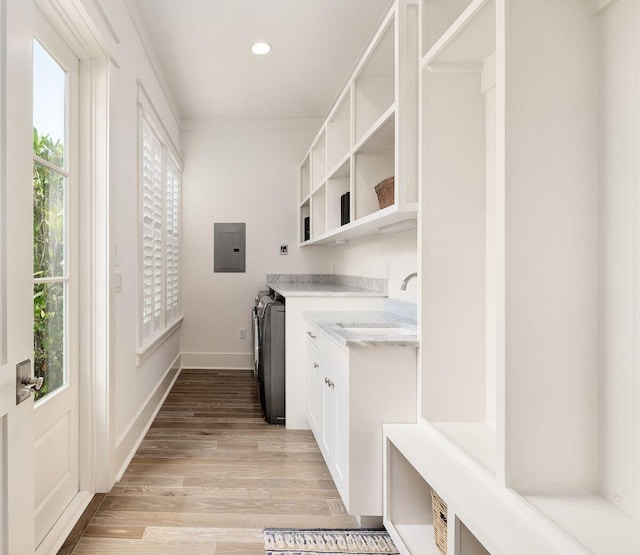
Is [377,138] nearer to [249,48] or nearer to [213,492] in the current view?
[249,48]

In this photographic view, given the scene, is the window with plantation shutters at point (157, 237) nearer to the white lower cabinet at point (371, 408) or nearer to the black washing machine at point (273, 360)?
the black washing machine at point (273, 360)

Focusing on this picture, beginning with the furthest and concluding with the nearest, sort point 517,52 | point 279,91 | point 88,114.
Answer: point 279,91 → point 88,114 → point 517,52

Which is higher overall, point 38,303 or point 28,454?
point 38,303

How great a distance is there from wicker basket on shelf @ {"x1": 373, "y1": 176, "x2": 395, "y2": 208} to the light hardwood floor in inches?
58.1

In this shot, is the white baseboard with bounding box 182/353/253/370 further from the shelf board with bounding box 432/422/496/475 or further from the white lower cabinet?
the shelf board with bounding box 432/422/496/475

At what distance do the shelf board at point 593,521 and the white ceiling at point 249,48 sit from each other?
2691mm

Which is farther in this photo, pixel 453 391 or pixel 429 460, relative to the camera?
pixel 453 391

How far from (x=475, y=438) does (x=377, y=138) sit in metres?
1.45

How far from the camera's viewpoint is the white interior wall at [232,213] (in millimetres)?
4625

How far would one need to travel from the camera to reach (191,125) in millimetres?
4566

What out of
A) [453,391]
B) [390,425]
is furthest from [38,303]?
[453,391]

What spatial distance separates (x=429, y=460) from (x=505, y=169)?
95 cm

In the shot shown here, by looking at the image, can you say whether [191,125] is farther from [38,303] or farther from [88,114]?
[38,303]

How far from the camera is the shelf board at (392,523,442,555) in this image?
147 centimetres
